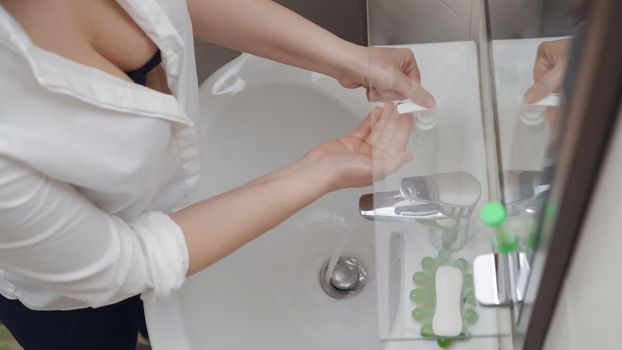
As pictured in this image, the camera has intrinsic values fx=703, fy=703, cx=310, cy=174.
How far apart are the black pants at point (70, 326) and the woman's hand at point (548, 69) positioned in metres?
0.71

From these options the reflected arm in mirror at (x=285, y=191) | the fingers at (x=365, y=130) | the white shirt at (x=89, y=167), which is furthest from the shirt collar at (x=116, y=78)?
the fingers at (x=365, y=130)

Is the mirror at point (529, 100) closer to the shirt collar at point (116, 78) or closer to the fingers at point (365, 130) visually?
the fingers at point (365, 130)

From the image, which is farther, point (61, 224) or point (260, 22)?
point (260, 22)

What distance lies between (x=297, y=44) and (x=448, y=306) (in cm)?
42

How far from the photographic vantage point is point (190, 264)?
771mm

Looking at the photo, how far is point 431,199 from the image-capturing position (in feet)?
2.40

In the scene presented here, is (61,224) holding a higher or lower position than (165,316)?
higher

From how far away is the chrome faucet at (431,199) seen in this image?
72 cm

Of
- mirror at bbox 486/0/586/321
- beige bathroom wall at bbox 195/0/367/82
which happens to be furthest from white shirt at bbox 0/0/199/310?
beige bathroom wall at bbox 195/0/367/82

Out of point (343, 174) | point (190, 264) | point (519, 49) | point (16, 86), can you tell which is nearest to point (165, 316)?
point (190, 264)

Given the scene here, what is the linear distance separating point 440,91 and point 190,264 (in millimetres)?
375

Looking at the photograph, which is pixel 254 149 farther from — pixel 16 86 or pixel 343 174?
pixel 16 86

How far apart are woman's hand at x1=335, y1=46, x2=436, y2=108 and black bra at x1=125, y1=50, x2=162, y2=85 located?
0.87 ft

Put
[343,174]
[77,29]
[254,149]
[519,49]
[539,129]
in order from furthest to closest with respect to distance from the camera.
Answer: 1. [254,149]
2. [343,174]
3. [77,29]
4. [519,49]
5. [539,129]
